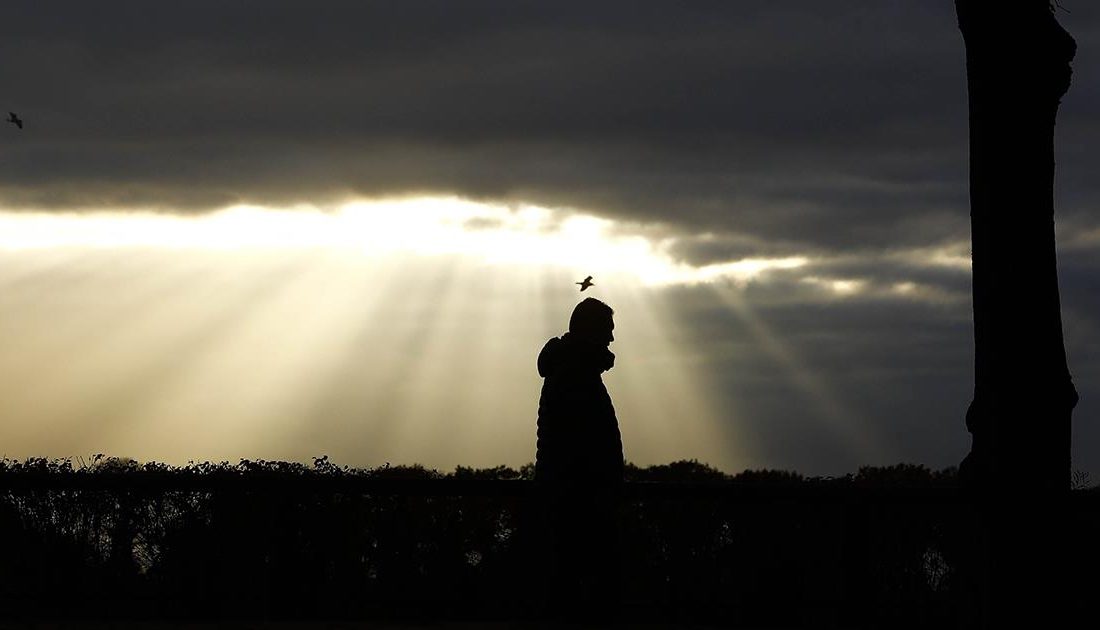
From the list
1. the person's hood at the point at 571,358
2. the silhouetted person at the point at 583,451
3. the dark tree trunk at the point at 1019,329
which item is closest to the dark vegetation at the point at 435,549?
the silhouetted person at the point at 583,451

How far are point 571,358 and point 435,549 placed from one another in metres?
2.94

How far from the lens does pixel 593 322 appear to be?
1406 cm

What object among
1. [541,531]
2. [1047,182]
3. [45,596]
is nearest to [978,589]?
[1047,182]

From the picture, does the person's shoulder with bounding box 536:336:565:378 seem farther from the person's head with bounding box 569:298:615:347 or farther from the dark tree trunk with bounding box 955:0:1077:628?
the dark tree trunk with bounding box 955:0:1077:628

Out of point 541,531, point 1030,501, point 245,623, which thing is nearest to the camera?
point 1030,501

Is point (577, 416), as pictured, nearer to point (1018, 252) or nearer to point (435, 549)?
point (435, 549)

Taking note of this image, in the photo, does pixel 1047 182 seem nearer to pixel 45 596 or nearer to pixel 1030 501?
pixel 1030 501

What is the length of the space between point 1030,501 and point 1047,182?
2.54 metres

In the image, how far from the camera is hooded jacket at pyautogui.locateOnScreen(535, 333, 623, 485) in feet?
45.7

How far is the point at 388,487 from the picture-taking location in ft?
49.6

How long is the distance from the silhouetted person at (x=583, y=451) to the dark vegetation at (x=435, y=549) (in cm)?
104

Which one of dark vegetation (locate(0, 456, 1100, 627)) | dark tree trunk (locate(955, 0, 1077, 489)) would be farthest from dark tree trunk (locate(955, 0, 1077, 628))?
dark vegetation (locate(0, 456, 1100, 627))

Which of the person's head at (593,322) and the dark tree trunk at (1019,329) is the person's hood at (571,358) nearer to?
the person's head at (593,322)

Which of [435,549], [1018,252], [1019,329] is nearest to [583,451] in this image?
[435,549]
